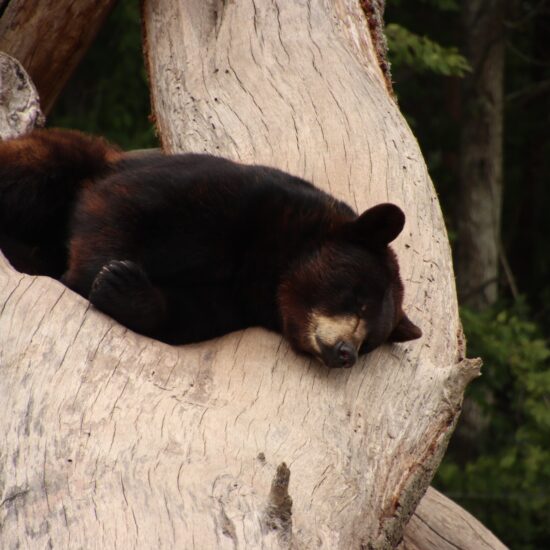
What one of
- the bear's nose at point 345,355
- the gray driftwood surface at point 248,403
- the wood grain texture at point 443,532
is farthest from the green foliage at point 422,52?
the bear's nose at point 345,355

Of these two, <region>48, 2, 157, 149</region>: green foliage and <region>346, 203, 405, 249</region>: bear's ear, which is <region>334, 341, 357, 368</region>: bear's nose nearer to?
<region>346, 203, 405, 249</region>: bear's ear

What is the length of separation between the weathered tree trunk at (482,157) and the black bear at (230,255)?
25.0ft

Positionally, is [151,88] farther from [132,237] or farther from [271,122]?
[132,237]

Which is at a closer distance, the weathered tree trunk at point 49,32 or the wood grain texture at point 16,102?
the wood grain texture at point 16,102

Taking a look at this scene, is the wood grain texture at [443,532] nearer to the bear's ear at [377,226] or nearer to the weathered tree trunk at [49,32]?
the bear's ear at [377,226]

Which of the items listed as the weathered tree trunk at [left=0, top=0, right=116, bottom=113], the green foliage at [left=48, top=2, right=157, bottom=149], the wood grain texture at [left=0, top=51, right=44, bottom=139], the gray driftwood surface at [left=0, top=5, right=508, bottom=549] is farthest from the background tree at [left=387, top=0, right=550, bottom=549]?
the wood grain texture at [left=0, top=51, right=44, bottom=139]

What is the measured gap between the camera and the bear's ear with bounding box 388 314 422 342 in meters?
4.55

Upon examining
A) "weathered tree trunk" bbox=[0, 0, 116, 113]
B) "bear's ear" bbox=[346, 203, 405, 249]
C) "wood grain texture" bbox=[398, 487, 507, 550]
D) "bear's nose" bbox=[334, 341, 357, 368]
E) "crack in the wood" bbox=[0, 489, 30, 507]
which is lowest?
"wood grain texture" bbox=[398, 487, 507, 550]

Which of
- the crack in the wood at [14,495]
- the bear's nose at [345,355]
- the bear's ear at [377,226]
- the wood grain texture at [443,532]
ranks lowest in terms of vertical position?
the wood grain texture at [443,532]

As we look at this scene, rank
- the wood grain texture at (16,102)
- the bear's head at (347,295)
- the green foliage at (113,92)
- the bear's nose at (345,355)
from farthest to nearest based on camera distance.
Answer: the green foliage at (113,92), the wood grain texture at (16,102), the bear's head at (347,295), the bear's nose at (345,355)

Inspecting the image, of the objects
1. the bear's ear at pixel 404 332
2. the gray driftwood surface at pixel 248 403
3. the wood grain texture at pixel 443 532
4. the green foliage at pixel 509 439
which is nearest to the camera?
the gray driftwood surface at pixel 248 403

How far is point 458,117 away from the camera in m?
13.6

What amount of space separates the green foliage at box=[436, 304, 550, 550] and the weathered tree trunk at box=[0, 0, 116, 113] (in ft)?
15.9

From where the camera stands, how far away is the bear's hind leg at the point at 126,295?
428 centimetres
